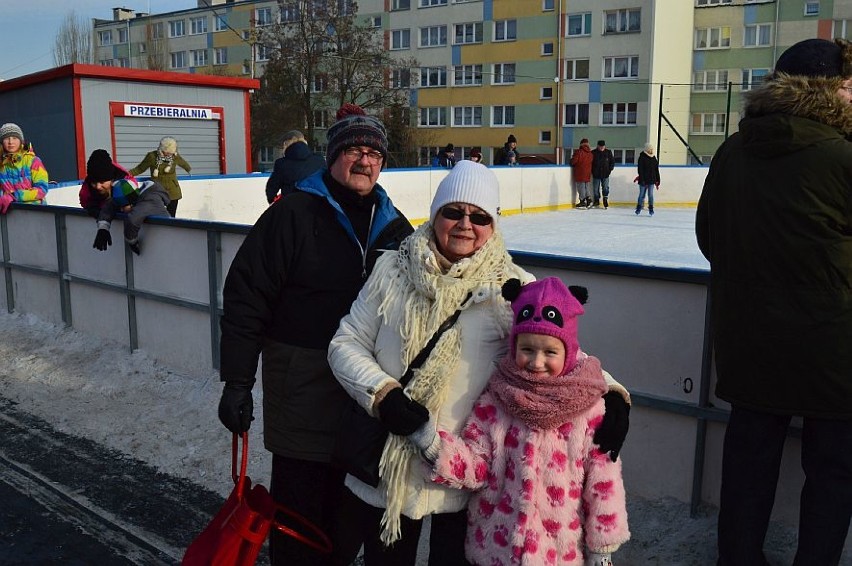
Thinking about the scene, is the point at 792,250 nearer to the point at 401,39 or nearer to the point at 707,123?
the point at 707,123

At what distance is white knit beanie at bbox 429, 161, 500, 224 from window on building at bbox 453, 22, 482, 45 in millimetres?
48881

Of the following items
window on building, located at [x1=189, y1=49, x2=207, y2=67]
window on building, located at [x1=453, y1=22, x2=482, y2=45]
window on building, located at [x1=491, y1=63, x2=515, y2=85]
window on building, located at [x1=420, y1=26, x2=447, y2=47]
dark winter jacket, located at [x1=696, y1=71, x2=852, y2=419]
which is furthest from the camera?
window on building, located at [x1=189, y1=49, x2=207, y2=67]

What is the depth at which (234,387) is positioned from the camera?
101 inches

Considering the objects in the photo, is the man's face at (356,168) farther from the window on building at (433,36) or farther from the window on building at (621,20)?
the window on building at (433,36)

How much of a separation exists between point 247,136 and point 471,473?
18492 mm

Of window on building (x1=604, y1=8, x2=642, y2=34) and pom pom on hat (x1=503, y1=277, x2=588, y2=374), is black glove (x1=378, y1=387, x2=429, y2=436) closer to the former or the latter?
pom pom on hat (x1=503, y1=277, x2=588, y2=374)

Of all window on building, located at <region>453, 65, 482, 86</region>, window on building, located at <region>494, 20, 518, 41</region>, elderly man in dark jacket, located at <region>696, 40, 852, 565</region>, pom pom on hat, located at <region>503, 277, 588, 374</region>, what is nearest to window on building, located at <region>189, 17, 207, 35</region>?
window on building, located at <region>453, 65, 482, 86</region>

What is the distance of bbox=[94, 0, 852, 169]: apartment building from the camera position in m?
42.5

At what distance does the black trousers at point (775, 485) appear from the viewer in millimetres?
2523

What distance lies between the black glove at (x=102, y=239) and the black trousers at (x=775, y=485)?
4.65m

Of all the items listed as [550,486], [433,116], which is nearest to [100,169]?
[550,486]

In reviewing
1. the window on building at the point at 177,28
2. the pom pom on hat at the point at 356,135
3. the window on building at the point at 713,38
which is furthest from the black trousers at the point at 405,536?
the window on building at the point at 177,28

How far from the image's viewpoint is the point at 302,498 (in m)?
→ 2.67

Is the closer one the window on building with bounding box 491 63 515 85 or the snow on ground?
the snow on ground
